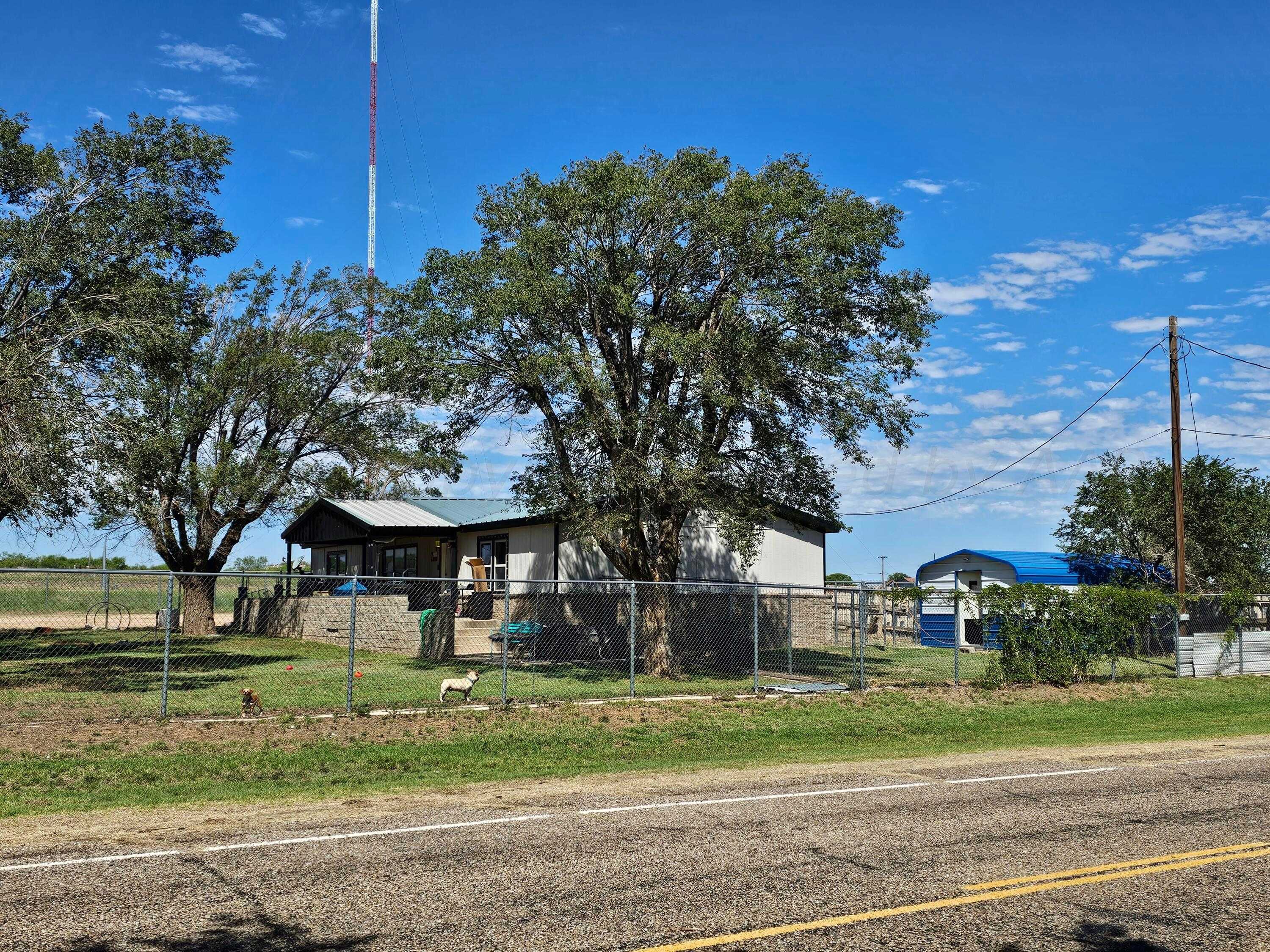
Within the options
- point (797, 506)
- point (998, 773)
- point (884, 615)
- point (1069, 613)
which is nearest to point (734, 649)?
point (797, 506)

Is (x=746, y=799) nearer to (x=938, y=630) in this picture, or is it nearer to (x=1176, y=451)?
(x=1176, y=451)

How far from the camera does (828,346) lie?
2178 cm

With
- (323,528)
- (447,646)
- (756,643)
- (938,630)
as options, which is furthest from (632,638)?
(323,528)

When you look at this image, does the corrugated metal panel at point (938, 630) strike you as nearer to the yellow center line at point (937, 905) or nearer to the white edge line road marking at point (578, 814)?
the white edge line road marking at point (578, 814)

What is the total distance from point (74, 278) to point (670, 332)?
1316 centimetres

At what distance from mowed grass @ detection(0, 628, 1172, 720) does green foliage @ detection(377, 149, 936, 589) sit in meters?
3.23

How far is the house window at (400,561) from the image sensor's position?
38.4 metres

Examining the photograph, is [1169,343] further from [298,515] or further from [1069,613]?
[298,515]

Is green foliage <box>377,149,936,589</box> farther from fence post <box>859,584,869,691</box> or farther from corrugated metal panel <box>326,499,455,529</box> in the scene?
corrugated metal panel <box>326,499,455,529</box>

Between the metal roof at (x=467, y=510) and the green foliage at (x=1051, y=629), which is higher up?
the metal roof at (x=467, y=510)

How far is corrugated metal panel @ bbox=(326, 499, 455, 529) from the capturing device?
34875 mm

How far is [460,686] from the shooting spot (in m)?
17.2

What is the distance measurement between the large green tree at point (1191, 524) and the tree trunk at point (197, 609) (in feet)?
101

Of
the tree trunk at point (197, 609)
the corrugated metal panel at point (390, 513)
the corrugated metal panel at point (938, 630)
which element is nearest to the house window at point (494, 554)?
the corrugated metal panel at point (390, 513)
